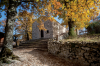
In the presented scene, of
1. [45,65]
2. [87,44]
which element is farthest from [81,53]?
[45,65]

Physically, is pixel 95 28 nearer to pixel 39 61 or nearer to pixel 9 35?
pixel 39 61

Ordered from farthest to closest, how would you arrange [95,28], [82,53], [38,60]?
[95,28] < [38,60] < [82,53]

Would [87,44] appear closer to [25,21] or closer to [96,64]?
[96,64]

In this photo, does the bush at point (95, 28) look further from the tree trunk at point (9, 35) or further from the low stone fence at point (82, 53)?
the tree trunk at point (9, 35)

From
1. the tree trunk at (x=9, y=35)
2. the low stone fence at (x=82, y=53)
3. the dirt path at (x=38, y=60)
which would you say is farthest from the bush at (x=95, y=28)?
the tree trunk at (x=9, y=35)

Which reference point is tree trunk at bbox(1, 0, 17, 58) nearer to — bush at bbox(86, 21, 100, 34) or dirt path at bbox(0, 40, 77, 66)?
dirt path at bbox(0, 40, 77, 66)

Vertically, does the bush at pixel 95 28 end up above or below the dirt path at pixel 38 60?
above

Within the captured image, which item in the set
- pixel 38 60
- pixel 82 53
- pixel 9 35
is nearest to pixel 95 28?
pixel 82 53

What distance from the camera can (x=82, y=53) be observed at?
14.0 feet

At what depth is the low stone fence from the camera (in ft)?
12.2

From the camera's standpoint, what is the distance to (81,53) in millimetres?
4324

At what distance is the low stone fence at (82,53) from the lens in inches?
147

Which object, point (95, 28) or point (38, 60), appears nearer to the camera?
point (38, 60)

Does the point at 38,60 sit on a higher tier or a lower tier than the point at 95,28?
lower
